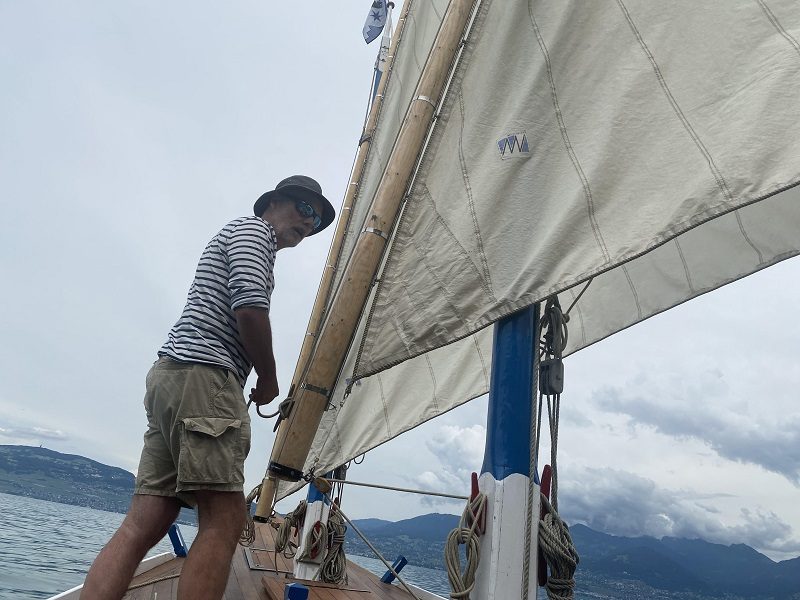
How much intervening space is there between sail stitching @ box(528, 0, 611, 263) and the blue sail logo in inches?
6.1

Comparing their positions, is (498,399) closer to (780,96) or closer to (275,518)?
(780,96)

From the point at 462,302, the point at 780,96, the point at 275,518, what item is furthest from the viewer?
the point at 275,518

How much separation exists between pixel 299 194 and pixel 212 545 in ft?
4.58

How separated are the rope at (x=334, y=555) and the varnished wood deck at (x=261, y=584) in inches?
4.1

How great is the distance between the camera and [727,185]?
1.96m

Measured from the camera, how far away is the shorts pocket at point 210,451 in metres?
1.85

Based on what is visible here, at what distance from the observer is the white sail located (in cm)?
203

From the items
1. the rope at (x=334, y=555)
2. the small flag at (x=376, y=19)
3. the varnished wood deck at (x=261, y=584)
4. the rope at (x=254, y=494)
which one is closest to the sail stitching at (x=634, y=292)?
the rope at (x=334, y=555)

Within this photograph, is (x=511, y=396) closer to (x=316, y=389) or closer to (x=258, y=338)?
(x=316, y=389)

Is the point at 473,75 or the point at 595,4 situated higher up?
the point at 595,4

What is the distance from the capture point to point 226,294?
85.0 inches

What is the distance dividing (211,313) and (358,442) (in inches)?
99.5

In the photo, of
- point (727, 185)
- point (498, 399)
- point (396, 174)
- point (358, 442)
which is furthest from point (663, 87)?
point (358, 442)

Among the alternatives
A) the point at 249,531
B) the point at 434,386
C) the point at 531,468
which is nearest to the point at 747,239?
the point at 434,386
